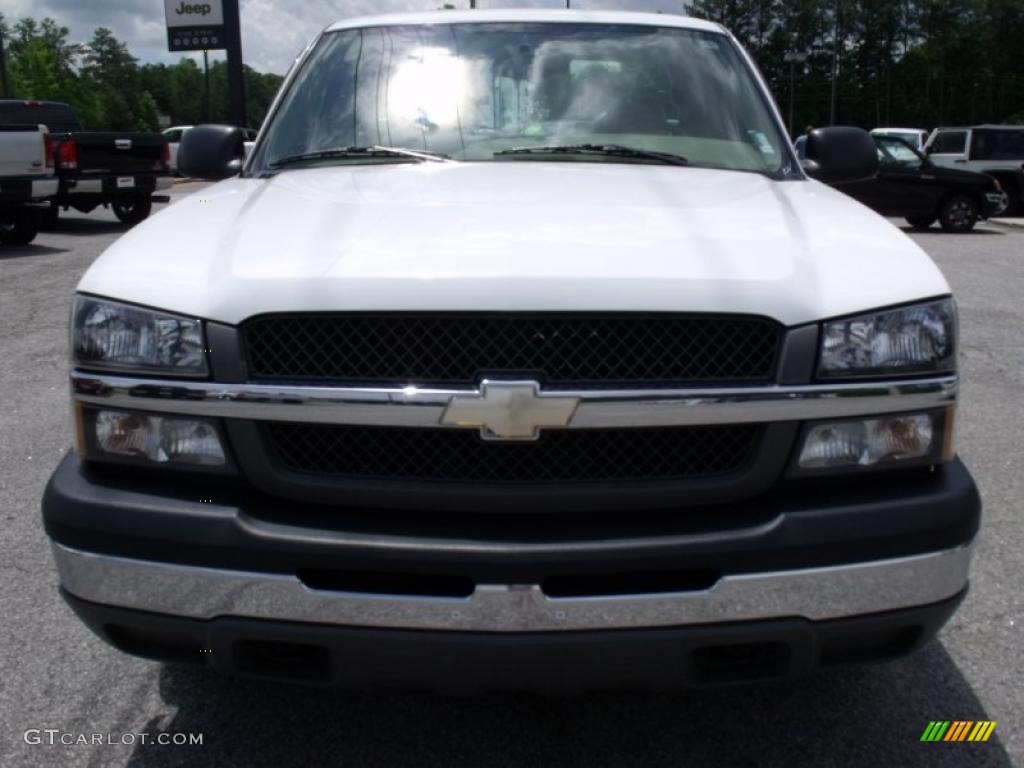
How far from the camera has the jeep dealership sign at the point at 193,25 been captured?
3359 centimetres

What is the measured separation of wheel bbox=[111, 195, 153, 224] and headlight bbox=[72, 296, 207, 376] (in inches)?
656

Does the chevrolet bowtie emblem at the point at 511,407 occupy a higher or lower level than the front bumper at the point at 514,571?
higher

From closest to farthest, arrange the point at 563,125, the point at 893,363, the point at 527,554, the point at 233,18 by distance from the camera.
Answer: the point at 527,554
the point at 893,363
the point at 563,125
the point at 233,18

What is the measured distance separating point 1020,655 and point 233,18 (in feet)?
85.5

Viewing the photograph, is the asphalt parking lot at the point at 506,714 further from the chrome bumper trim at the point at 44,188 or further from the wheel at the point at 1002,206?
the wheel at the point at 1002,206

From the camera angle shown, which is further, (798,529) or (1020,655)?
(1020,655)

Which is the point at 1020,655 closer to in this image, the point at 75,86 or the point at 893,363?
the point at 893,363

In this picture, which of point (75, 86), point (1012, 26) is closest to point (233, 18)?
point (75, 86)

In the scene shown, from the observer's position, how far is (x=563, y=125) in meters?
3.73

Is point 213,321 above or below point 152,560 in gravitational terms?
above

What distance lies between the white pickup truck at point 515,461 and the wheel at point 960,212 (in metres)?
17.0

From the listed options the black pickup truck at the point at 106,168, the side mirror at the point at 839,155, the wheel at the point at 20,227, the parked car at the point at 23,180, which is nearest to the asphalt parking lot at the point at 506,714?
the side mirror at the point at 839,155

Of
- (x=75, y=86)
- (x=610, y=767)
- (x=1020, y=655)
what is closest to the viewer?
(x=610, y=767)

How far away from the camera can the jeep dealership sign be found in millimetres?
33594
